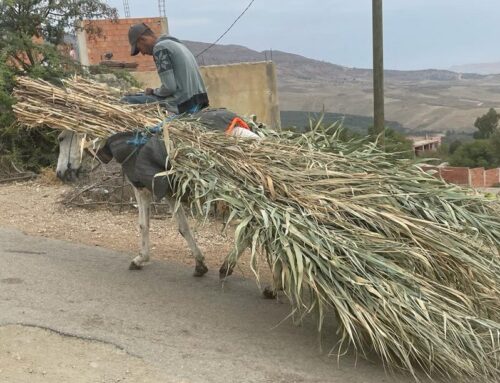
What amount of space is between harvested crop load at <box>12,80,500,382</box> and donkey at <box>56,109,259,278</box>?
0.18m

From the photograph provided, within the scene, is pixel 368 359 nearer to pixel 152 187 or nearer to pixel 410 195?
pixel 410 195

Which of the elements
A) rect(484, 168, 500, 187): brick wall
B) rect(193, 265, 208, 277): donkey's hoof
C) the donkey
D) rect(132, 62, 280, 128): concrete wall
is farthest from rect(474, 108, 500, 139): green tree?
the donkey

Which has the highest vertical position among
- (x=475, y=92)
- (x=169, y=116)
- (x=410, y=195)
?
(x=169, y=116)

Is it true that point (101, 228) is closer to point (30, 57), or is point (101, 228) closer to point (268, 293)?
point (268, 293)

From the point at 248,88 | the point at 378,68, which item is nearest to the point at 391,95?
the point at 248,88

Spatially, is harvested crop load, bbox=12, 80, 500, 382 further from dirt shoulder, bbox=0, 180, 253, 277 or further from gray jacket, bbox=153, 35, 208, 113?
dirt shoulder, bbox=0, 180, 253, 277

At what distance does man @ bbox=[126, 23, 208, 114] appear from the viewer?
5055 millimetres

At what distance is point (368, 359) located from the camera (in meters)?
3.80

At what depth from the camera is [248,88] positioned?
14.7 metres

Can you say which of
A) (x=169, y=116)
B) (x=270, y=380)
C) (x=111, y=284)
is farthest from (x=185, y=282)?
(x=270, y=380)

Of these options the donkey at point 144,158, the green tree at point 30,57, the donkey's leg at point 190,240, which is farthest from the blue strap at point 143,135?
the green tree at point 30,57

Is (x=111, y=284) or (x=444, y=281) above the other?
(x=444, y=281)

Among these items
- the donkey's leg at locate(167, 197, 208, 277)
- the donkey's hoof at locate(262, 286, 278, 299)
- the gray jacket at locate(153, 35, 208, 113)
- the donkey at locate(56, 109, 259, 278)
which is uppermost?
the gray jacket at locate(153, 35, 208, 113)

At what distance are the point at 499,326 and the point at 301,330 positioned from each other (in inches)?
53.2
